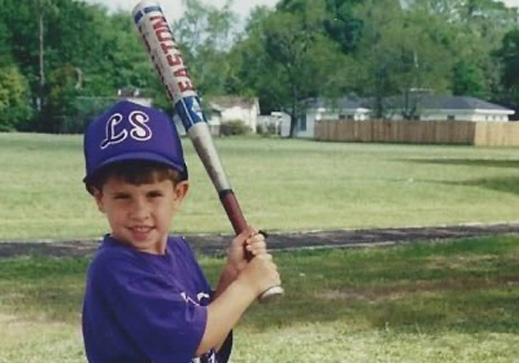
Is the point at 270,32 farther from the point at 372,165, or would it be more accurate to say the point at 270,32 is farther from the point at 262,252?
the point at 262,252

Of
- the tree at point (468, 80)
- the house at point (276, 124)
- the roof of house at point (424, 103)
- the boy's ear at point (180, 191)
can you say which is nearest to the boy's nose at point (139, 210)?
the boy's ear at point (180, 191)

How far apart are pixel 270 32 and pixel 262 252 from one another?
94569 millimetres

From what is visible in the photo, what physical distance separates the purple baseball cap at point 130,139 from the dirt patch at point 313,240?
1159cm

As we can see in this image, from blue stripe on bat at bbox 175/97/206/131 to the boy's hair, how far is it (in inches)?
10.6

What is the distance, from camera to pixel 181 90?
2826mm

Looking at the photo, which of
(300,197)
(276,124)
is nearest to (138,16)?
(300,197)

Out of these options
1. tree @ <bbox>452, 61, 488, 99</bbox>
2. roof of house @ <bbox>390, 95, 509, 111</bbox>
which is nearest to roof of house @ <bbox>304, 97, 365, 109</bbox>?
roof of house @ <bbox>390, 95, 509, 111</bbox>

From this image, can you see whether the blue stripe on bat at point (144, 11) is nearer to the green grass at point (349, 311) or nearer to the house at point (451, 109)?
the green grass at point (349, 311)

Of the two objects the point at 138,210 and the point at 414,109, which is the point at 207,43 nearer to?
the point at 414,109

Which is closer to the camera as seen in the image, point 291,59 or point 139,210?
point 139,210

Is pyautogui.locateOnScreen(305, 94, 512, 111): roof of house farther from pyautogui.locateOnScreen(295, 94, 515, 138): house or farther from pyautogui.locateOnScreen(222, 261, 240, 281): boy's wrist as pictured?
pyautogui.locateOnScreen(222, 261, 240, 281): boy's wrist

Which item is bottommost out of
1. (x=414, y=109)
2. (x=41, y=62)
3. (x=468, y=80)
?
(x=414, y=109)

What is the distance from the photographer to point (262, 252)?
2.69 meters

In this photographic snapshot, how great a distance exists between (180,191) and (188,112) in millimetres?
270
